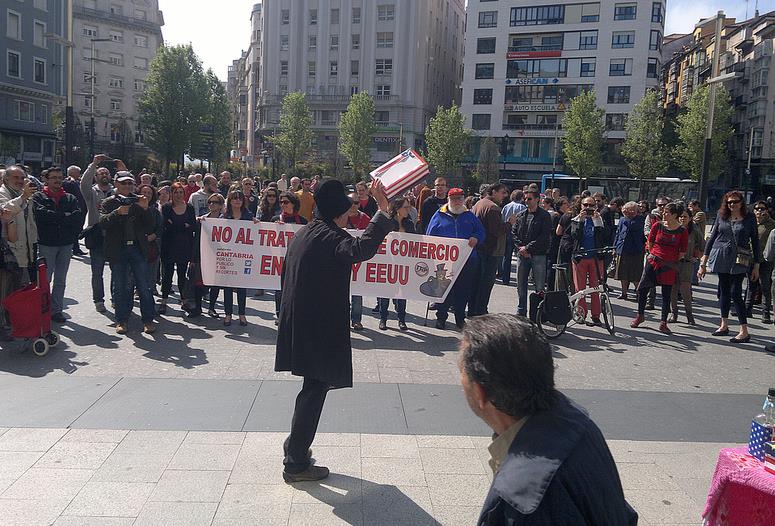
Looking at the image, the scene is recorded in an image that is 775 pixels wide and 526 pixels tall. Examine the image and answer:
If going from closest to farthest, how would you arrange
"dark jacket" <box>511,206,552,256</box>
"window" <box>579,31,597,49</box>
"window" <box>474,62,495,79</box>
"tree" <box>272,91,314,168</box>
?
"dark jacket" <box>511,206,552,256</box>
"tree" <box>272,91,314,168</box>
"window" <box>579,31,597,49</box>
"window" <box>474,62,495,79</box>

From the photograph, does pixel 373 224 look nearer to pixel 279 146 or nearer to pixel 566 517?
pixel 566 517

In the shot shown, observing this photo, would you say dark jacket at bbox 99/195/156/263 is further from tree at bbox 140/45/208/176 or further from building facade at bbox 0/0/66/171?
tree at bbox 140/45/208/176

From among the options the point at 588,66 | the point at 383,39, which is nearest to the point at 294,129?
the point at 383,39

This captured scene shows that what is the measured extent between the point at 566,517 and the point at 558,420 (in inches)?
10.7

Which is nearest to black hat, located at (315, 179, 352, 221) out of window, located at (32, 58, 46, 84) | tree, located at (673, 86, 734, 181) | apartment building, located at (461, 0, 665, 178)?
tree, located at (673, 86, 734, 181)

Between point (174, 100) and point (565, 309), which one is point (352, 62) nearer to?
point (174, 100)

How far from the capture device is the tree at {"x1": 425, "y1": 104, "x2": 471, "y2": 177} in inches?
2381

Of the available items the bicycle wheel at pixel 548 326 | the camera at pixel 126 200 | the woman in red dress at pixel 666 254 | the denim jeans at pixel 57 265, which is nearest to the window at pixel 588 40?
the woman in red dress at pixel 666 254

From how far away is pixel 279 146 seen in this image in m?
62.7

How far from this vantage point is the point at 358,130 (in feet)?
209

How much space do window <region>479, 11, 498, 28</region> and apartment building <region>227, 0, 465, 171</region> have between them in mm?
7569

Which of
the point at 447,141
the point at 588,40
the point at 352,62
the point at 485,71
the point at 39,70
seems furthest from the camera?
the point at 352,62

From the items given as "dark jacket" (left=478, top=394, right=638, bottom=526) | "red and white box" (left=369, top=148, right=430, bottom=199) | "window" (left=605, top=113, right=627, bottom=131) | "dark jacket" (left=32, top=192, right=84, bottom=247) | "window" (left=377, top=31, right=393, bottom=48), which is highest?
"window" (left=377, top=31, right=393, bottom=48)

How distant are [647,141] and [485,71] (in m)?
21.4
